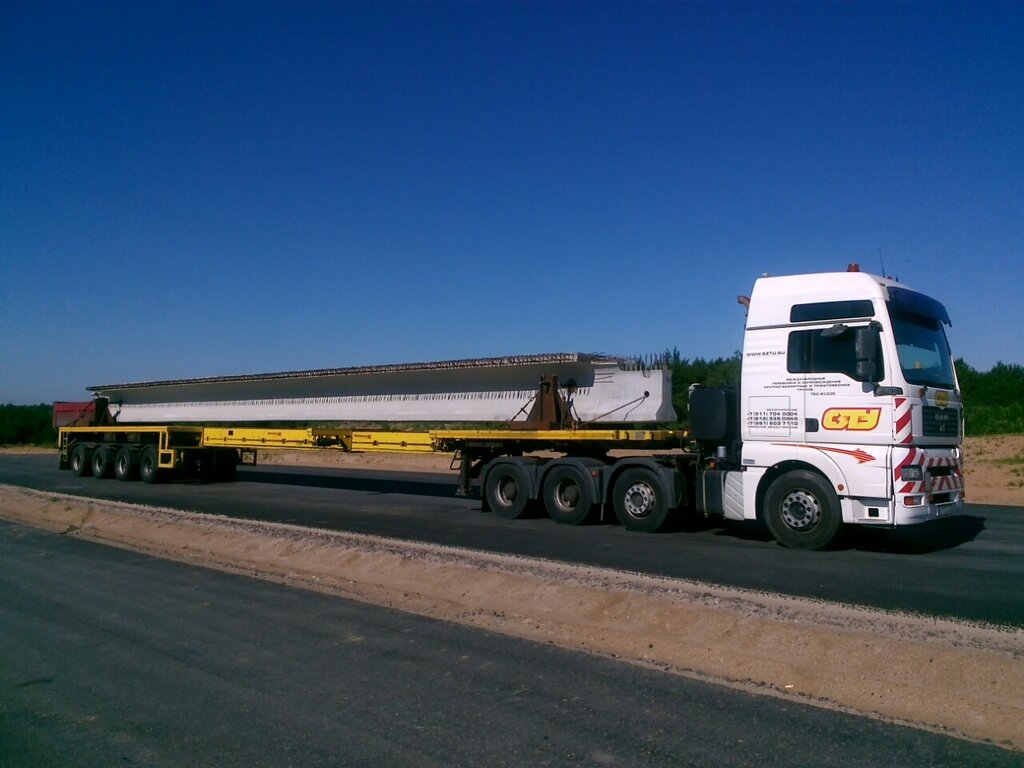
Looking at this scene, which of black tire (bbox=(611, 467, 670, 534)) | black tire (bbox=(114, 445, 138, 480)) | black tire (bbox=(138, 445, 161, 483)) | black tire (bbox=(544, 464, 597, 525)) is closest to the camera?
black tire (bbox=(611, 467, 670, 534))

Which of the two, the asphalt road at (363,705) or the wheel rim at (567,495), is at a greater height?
the wheel rim at (567,495)

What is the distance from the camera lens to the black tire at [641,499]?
14.4 meters

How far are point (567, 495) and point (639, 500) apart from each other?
63.4 inches

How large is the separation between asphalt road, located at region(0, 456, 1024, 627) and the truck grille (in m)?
1.69

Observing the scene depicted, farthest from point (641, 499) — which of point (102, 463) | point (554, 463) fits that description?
point (102, 463)

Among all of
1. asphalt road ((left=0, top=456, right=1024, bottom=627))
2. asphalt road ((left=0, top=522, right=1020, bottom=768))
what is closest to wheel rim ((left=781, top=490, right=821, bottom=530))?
asphalt road ((left=0, top=456, right=1024, bottom=627))

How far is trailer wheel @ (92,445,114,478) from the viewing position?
94.7ft

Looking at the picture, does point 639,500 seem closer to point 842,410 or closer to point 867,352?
point 842,410

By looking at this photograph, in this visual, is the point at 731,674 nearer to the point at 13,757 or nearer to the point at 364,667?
the point at 364,667

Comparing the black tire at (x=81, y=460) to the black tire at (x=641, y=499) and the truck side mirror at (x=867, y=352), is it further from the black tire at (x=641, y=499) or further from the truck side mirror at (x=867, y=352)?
the truck side mirror at (x=867, y=352)

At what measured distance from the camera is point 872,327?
37.7ft

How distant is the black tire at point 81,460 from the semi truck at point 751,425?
11.3 m

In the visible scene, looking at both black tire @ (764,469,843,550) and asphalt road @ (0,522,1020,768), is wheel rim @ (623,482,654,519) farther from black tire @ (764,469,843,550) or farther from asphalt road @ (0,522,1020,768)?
asphalt road @ (0,522,1020,768)

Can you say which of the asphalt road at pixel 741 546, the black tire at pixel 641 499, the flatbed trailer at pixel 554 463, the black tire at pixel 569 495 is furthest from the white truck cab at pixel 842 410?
the black tire at pixel 569 495
